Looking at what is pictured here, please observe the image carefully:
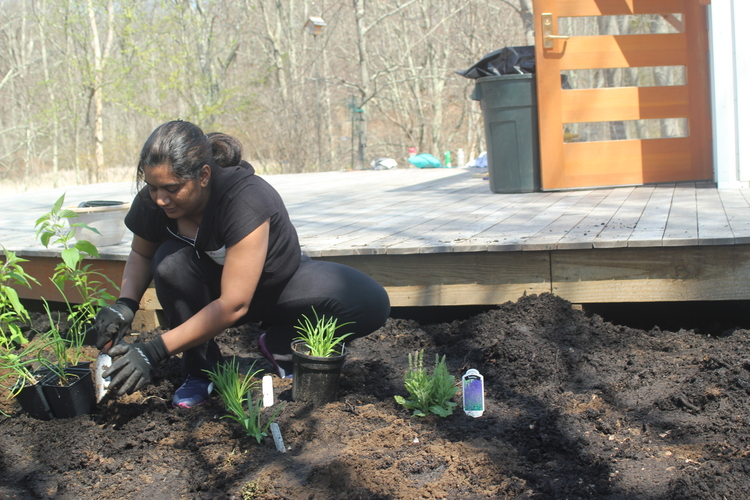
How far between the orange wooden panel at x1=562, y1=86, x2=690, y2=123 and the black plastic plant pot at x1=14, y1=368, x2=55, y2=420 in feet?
13.5

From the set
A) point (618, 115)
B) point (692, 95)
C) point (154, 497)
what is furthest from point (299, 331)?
point (692, 95)

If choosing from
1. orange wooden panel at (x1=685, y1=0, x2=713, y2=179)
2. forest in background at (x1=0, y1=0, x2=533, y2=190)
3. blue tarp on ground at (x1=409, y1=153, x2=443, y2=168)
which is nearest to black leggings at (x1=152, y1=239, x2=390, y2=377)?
orange wooden panel at (x1=685, y1=0, x2=713, y2=179)

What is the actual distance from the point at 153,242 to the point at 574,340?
1703 mm

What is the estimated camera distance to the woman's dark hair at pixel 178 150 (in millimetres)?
1876

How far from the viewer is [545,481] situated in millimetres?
1581

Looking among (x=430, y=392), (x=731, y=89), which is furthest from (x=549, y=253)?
(x=731, y=89)

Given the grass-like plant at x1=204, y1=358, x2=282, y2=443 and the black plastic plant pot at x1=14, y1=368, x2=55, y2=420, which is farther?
the black plastic plant pot at x1=14, y1=368, x2=55, y2=420

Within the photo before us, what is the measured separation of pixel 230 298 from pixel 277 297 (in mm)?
358

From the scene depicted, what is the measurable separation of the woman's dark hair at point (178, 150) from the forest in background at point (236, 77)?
42.2 ft

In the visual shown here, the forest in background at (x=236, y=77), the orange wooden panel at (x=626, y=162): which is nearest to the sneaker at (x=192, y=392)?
the orange wooden panel at (x=626, y=162)

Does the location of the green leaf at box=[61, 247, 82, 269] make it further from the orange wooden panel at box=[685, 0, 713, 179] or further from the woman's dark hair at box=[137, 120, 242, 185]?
the orange wooden panel at box=[685, 0, 713, 179]

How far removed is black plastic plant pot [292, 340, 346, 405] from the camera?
6.81ft

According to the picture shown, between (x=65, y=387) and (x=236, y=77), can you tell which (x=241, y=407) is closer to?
(x=65, y=387)

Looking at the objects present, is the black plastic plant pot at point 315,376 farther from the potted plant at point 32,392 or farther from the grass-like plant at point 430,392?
the potted plant at point 32,392
